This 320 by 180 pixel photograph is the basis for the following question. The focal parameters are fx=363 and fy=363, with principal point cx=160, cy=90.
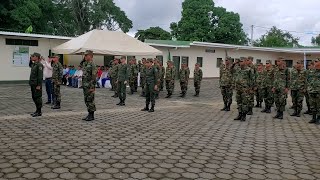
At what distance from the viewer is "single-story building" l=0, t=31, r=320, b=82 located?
64.6 feet

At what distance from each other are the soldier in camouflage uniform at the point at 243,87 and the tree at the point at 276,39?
145 ft

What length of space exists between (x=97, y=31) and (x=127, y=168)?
13247 mm

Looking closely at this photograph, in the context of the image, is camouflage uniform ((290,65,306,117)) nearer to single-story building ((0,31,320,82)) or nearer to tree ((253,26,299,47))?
single-story building ((0,31,320,82))

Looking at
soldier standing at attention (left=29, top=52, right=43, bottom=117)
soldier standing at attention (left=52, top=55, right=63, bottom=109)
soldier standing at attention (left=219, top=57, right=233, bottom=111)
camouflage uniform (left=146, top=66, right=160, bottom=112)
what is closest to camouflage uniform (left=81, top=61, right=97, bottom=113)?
soldier standing at attention (left=29, top=52, right=43, bottom=117)

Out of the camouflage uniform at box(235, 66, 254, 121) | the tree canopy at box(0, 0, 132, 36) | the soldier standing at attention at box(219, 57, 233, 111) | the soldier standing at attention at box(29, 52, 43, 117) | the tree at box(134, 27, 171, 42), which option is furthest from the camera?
the tree at box(134, 27, 171, 42)

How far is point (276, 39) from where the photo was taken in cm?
5188

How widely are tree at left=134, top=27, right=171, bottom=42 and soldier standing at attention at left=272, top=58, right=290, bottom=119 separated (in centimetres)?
3435

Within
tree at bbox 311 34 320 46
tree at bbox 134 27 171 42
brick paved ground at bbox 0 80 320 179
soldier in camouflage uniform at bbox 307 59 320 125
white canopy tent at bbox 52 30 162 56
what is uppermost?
tree at bbox 311 34 320 46

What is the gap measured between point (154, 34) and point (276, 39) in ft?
61.1

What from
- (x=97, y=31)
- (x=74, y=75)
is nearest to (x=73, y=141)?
(x=97, y=31)

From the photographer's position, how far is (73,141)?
20.7 ft

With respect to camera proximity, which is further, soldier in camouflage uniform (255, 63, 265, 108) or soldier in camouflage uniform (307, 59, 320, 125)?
soldier in camouflage uniform (255, 63, 265, 108)

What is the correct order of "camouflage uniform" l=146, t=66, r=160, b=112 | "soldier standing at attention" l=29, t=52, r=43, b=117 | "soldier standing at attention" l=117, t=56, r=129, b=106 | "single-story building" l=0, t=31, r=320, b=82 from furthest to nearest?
"single-story building" l=0, t=31, r=320, b=82, "soldier standing at attention" l=117, t=56, r=129, b=106, "camouflage uniform" l=146, t=66, r=160, b=112, "soldier standing at attention" l=29, t=52, r=43, b=117

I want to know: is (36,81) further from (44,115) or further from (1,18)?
(1,18)
